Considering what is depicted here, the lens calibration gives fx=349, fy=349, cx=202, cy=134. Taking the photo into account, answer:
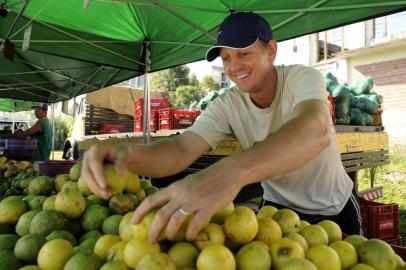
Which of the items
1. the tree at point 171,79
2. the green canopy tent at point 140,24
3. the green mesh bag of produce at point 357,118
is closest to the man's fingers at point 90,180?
the green canopy tent at point 140,24

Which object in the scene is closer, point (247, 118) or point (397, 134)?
point (247, 118)

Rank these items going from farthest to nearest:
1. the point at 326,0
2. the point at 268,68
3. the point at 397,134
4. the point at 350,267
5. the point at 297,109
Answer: the point at 397,134, the point at 326,0, the point at 268,68, the point at 297,109, the point at 350,267

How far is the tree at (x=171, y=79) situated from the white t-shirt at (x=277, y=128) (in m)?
33.2

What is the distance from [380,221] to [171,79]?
33170 mm

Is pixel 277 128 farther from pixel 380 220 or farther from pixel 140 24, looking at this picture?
pixel 140 24

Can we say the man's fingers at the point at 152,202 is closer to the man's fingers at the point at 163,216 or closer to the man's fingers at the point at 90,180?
the man's fingers at the point at 163,216

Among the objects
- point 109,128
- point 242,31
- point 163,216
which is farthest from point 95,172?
point 109,128

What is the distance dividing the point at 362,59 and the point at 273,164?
15.1 m

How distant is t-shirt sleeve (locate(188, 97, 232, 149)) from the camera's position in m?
2.26

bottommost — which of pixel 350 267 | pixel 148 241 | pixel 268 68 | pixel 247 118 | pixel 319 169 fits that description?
pixel 350 267

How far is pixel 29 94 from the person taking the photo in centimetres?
1023

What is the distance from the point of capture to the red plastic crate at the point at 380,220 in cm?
384

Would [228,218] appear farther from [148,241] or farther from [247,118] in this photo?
[247,118]

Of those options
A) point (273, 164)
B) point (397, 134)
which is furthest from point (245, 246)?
point (397, 134)
